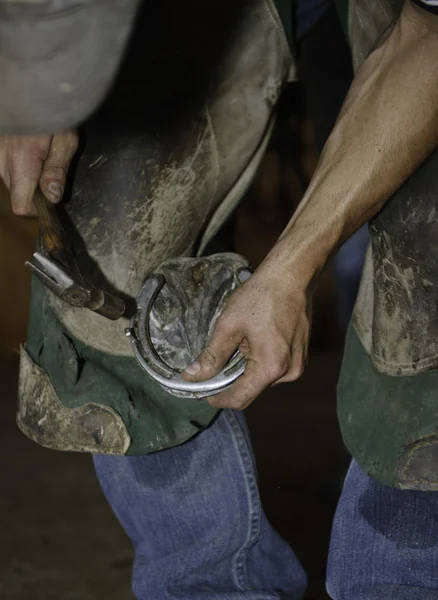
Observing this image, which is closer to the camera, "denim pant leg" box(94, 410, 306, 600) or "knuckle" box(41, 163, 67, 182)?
"knuckle" box(41, 163, 67, 182)

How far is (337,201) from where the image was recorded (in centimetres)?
75

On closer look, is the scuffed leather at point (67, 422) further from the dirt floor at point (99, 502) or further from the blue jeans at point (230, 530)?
the dirt floor at point (99, 502)

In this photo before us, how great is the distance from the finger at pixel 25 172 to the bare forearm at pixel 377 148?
0.25 m

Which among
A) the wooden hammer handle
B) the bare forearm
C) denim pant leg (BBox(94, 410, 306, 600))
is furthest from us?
denim pant leg (BBox(94, 410, 306, 600))

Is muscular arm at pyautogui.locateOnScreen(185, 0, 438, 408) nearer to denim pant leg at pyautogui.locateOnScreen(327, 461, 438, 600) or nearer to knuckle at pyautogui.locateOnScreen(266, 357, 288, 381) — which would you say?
knuckle at pyautogui.locateOnScreen(266, 357, 288, 381)

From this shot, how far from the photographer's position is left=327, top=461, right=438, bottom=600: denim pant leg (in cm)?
92

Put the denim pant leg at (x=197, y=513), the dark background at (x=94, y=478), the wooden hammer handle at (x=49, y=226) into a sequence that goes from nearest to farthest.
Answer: the wooden hammer handle at (x=49, y=226), the denim pant leg at (x=197, y=513), the dark background at (x=94, y=478)

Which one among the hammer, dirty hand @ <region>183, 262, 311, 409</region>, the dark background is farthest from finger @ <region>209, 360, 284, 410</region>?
the dark background

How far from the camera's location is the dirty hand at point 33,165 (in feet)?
2.88

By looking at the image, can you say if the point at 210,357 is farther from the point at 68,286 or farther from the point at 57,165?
the point at 57,165

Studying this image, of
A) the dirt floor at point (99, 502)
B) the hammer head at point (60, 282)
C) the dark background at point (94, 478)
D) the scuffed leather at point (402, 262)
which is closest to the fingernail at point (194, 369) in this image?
the hammer head at point (60, 282)

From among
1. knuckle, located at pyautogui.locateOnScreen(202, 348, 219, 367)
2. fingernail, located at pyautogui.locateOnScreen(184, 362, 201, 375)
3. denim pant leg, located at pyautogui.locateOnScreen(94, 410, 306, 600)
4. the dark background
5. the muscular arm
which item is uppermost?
the muscular arm

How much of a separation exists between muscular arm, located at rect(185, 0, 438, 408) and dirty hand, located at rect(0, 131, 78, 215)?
0.23m

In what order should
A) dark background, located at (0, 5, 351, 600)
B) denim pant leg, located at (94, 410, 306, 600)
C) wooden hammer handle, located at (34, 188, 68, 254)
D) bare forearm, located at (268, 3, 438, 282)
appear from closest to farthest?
1. bare forearm, located at (268, 3, 438, 282)
2. wooden hammer handle, located at (34, 188, 68, 254)
3. denim pant leg, located at (94, 410, 306, 600)
4. dark background, located at (0, 5, 351, 600)
